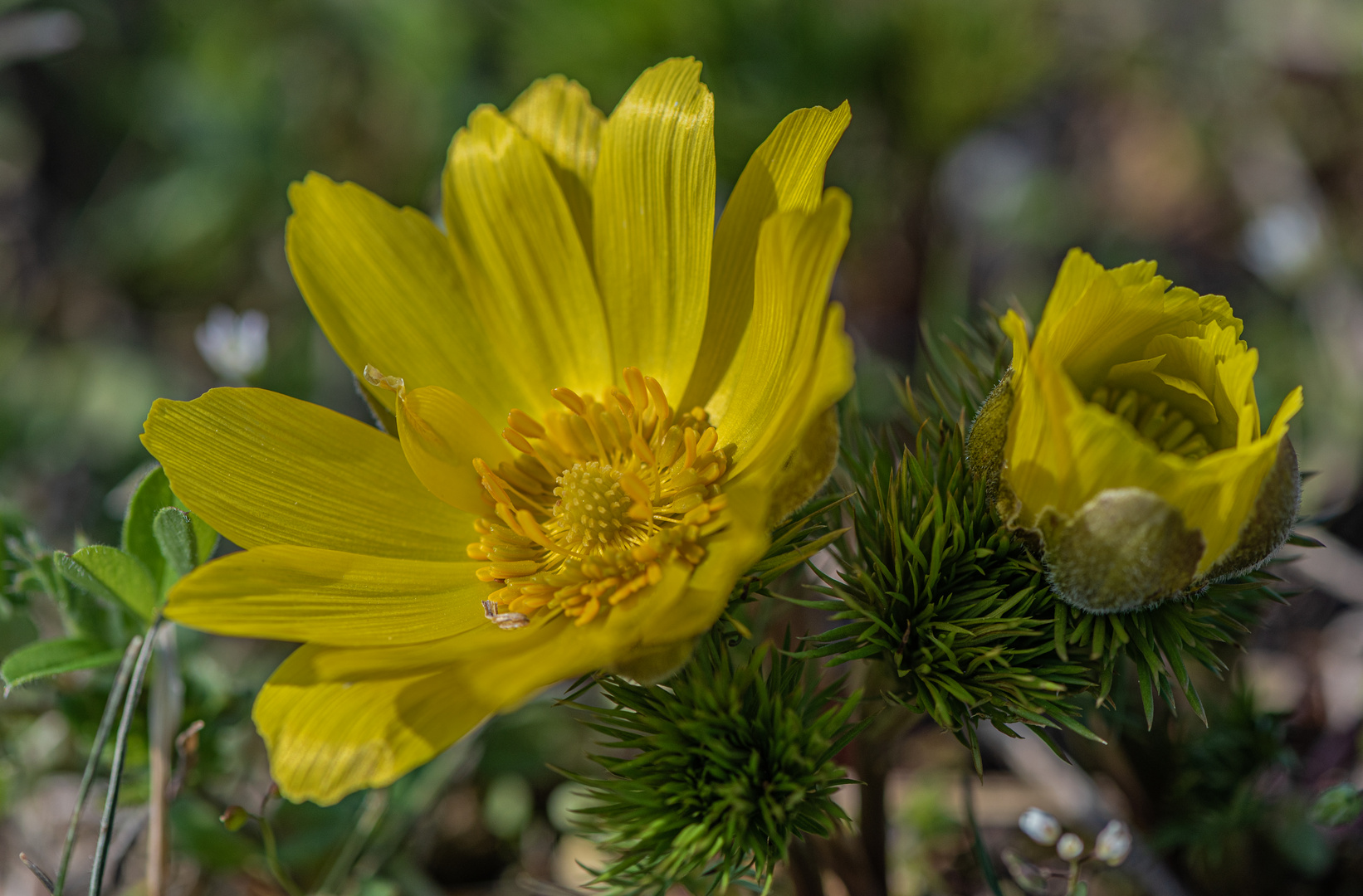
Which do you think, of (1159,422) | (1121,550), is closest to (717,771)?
(1121,550)

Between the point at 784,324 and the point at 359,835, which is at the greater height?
the point at 784,324

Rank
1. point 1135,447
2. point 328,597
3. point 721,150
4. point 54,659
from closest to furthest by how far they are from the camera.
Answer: point 1135,447 → point 328,597 → point 54,659 → point 721,150

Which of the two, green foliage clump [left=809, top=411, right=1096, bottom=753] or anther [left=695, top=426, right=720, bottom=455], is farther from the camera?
anther [left=695, top=426, right=720, bottom=455]

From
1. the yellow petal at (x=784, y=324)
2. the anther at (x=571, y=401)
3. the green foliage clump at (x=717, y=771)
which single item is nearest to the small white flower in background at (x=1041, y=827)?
the green foliage clump at (x=717, y=771)

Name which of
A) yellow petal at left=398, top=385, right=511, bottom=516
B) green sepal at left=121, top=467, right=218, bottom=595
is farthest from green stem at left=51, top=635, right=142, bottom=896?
yellow petal at left=398, top=385, right=511, bottom=516

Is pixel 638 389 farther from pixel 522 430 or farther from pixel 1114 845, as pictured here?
pixel 1114 845

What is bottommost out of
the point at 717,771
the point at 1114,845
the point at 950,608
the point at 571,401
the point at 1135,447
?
the point at 1114,845

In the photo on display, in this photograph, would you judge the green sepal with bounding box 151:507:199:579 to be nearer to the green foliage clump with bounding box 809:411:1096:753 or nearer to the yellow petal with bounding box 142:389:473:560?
the yellow petal with bounding box 142:389:473:560

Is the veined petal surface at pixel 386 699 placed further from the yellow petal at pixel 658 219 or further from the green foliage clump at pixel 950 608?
the yellow petal at pixel 658 219
